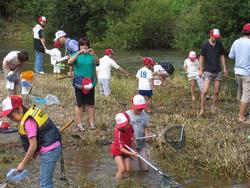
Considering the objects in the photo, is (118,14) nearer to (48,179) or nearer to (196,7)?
(196,7)

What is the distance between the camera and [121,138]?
7.81 m

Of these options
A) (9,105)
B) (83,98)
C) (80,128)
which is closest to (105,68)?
(83,98)

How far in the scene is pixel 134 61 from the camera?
27.9 meters

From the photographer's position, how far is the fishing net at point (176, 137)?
8.30m

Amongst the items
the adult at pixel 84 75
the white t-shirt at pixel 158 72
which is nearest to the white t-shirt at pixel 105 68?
the white t-shirt at pixel 158 72

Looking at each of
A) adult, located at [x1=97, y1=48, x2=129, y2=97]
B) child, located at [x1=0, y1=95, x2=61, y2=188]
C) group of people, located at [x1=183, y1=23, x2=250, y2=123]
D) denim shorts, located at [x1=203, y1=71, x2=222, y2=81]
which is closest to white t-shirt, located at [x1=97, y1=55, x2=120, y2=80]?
adult, located at [x1=97, y1=48, x2=129, y2=97]

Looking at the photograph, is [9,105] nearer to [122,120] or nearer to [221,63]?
[122,120]

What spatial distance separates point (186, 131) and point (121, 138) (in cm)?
198

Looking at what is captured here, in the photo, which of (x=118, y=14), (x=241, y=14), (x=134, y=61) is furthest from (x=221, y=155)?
(x=118, y=14)

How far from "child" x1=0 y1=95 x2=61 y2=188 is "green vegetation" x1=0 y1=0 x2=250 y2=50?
90.2 ft

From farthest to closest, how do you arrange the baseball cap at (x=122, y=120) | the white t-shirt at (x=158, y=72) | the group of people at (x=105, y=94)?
the white t-shirt at (x=158, y=72) → the baseball cap at (x=122, y=120) → the group of people at (x=105, y=94)

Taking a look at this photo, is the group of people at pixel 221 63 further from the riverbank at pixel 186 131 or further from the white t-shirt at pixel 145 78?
the white t-shirt at pixel 145 78

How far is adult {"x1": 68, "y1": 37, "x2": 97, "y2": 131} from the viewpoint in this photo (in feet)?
33.2

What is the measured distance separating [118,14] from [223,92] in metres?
27.5
